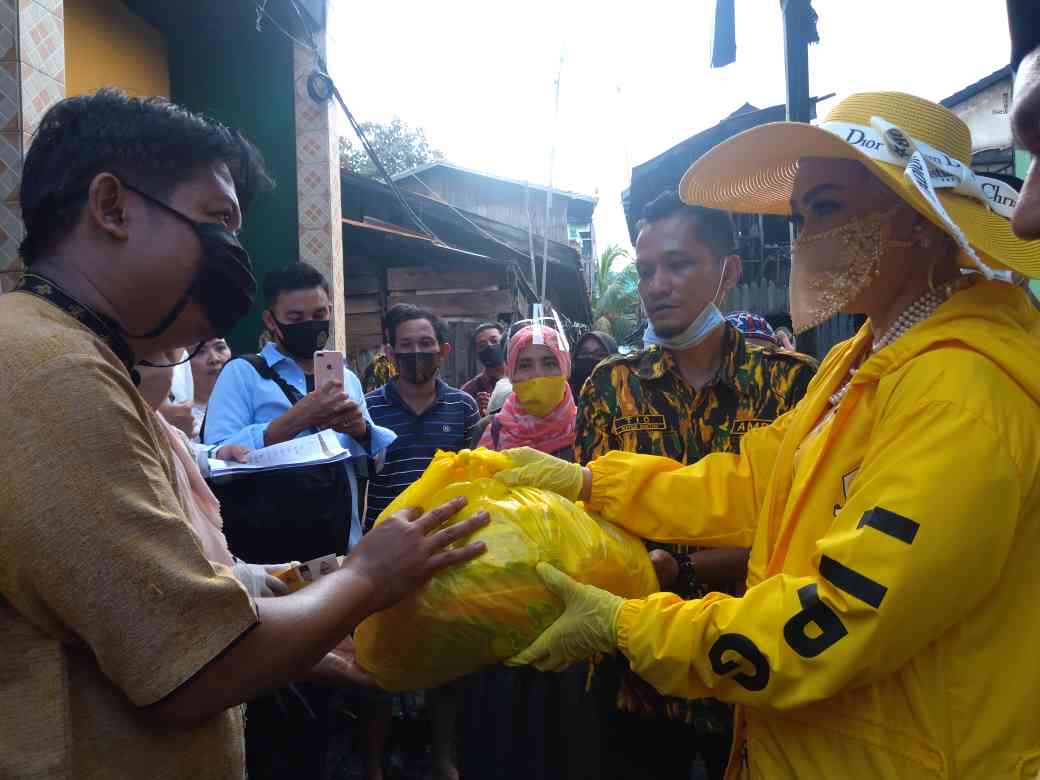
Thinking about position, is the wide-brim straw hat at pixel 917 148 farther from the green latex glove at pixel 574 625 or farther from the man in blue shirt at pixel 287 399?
the man in blue shirt at pixel 287 399

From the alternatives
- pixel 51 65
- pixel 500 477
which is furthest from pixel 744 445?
pixel 51 65

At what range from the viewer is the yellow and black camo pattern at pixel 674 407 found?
2.48 meters

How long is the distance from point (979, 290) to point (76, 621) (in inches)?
70.2

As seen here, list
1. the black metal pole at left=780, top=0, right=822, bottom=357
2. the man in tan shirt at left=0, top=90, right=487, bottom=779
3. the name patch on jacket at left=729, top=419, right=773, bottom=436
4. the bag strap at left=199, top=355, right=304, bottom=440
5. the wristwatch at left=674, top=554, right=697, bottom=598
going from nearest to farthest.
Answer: the man in tan shirt at left=0, top=90, right=487, bottom=779 → the wristwatch at left=674, top=554, right=697, bottom=598 → the name patch on jacket at left=729, top=419, right=773, bottom=436 → the bag strap at left=199, top=355, right=304, bottom=440 → the black metal pole at left=780, top=0, right=822, bottom=357

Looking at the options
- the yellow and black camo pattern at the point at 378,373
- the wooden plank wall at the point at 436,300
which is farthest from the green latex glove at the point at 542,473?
the wooden plank wall at the point at 436,300

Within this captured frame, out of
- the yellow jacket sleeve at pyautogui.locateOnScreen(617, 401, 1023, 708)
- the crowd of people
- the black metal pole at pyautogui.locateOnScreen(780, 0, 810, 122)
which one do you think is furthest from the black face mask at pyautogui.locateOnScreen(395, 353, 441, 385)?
the yellow jacket sleeve at pyautogui.locateOnScreen(617, 401, 1023, 708)

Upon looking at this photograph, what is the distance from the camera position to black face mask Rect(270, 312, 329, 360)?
361 cm

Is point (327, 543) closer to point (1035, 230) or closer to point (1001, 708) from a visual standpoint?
point (1001, 708)

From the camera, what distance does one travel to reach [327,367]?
3.36 m

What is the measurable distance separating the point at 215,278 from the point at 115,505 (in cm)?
56

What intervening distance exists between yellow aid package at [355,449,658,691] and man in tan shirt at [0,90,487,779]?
0.25 m

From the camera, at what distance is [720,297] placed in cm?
286

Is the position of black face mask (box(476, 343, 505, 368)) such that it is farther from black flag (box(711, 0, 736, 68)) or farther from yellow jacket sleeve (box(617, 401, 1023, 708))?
yellow jacket sleeve (box(617, 401, 1023, 708))

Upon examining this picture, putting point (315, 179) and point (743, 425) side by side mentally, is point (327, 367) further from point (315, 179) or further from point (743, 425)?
point (315, 179)
